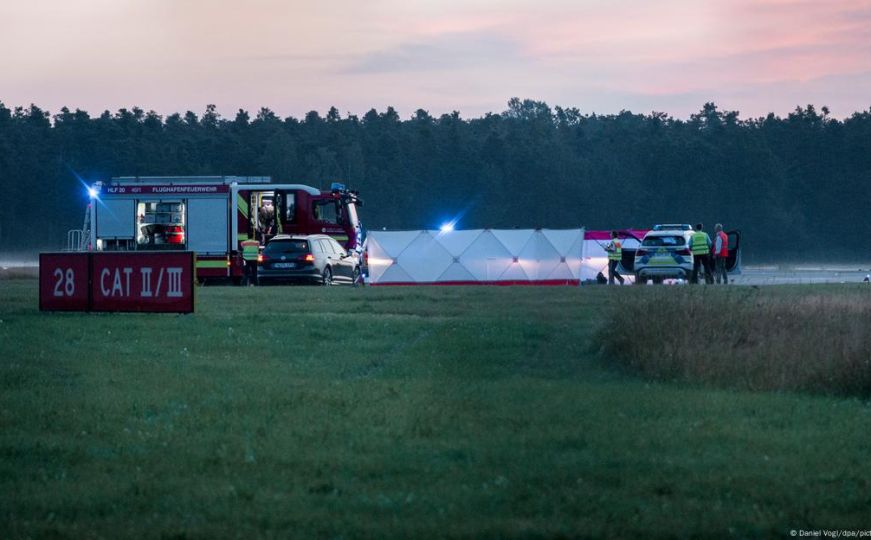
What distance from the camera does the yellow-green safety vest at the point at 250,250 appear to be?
140ft

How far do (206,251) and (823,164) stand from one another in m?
93.2

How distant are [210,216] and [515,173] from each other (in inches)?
3202

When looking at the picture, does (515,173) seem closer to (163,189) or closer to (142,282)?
(163,189)

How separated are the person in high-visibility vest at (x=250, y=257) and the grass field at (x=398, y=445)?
23944 millimetres

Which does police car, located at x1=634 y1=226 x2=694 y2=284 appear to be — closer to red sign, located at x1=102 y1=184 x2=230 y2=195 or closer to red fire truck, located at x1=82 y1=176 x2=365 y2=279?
red fire truck, located at x1=82 y1=176 x2=365 y2=279

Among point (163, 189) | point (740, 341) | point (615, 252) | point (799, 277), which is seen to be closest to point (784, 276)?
point (799, 277)

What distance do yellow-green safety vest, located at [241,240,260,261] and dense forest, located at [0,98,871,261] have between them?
71932mm

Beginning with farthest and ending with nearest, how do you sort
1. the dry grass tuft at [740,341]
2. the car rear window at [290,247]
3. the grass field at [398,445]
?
the car rear window at [290,247], the dry grass tuft at [740,341], the grass field at [398,445]

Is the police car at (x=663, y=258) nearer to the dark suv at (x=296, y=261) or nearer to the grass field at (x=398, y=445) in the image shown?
the dark suv at (x=296, y=261)

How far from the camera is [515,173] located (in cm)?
12488

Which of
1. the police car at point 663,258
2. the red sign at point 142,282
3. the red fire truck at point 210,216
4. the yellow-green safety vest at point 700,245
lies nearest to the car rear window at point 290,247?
the red fire truck at point 210,216

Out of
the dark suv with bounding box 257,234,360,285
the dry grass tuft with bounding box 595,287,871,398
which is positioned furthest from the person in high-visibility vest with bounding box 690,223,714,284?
the dry grass tuft with bounding box 595,287,871,398

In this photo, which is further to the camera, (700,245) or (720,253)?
(720,253)

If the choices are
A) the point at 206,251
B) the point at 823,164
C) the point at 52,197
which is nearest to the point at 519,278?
the point at 206,251
